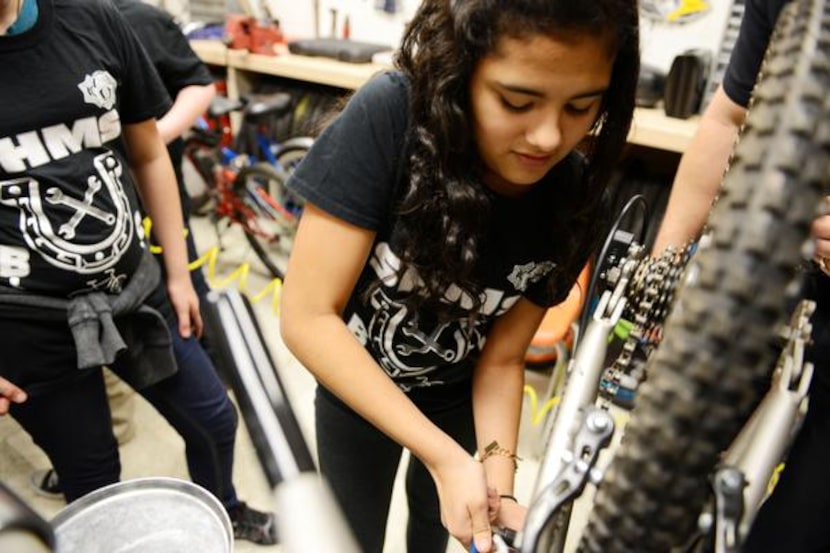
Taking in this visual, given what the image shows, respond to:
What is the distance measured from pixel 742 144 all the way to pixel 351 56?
2145 mm

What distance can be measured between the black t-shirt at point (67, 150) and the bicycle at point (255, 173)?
1.35 m

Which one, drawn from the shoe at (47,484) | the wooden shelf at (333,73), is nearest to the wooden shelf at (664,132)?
the wooden shelf at (333,73)

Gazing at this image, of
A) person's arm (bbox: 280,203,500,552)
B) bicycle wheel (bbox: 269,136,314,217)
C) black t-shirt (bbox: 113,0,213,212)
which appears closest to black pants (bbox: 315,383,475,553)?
person's arm (bbox: 280,203,500,552)

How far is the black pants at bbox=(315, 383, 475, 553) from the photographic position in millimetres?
833

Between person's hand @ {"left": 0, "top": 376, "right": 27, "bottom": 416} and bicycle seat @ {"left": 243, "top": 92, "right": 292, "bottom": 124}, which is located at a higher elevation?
bicycle seat @ {"left": 243, "top": 92, "right": 292, "bottom": 124}

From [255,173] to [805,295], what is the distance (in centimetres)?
202

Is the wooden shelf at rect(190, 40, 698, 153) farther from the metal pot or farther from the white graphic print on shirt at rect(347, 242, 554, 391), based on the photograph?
the metal pot

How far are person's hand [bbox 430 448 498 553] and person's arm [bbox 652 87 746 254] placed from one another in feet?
1.58

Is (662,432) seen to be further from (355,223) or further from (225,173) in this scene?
(225,173)

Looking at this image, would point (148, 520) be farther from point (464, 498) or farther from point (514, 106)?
point (514, 106)

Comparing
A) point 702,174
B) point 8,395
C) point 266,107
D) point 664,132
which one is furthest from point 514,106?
point 266,107

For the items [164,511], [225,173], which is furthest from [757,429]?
[225,173]

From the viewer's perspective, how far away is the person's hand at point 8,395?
2.58 feet

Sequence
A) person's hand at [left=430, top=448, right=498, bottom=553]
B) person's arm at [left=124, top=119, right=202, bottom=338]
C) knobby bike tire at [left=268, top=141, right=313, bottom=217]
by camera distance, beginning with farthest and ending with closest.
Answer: knobby bike tire at [left=268, top=141, right=313, bottom=217], person's arm at [left=124, top=119, right=202, bottom=338], person's hand at [left=430, top=448, right=498, bottom=553]
